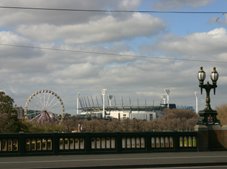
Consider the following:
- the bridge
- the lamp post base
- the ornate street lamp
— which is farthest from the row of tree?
the bridge

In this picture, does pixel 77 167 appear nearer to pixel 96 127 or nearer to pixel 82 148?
pixel 82 148

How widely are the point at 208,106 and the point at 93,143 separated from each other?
296 inches

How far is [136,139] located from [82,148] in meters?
2.97

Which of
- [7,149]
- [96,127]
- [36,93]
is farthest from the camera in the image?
[36,93]

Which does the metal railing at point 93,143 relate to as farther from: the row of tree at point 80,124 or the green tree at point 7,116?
the green tree at point 7,116

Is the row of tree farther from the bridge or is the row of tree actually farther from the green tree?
the bridge

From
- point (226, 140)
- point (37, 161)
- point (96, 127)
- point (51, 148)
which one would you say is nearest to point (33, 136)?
point (51, 148)

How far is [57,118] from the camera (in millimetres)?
130750

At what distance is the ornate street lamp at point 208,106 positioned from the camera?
1113 inches

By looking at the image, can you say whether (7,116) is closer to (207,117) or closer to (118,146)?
(207,117)

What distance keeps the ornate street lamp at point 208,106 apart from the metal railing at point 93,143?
1.89 metres

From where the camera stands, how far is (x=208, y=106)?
29.0 metres

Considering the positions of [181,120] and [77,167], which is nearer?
[77,167]

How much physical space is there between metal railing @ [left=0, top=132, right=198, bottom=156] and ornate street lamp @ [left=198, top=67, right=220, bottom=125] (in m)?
1.89
